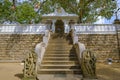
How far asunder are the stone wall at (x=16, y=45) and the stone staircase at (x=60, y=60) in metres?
2.86

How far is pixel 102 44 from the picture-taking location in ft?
49.8

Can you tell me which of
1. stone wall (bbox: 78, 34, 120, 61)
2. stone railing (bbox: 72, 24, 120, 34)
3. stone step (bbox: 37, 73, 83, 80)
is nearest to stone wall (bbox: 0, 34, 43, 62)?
stone railing (bbox: 72, 24, 120, 34)

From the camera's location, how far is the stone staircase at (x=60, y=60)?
8865mm

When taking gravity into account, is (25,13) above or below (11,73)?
above

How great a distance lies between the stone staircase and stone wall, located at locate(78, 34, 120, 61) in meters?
2.52

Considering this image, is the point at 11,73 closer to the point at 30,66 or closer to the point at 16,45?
the point at 30,66

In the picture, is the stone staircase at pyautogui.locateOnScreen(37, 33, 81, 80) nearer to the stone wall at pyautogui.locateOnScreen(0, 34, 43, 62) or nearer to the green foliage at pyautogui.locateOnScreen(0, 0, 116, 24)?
the stone wall at pyautogui.locateOnScreen(0, 34, 43, 62)

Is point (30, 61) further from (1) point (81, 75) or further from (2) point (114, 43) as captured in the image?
(2) point (114, 43)

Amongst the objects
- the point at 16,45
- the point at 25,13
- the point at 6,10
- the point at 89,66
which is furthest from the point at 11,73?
the point at 6,10

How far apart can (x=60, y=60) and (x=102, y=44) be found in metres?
6.12

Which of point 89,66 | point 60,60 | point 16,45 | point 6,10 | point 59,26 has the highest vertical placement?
point 6,10

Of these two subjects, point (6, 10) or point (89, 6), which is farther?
point (89, 6)

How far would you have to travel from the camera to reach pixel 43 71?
28.9 feet

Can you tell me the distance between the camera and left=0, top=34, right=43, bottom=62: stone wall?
50.4 ft
